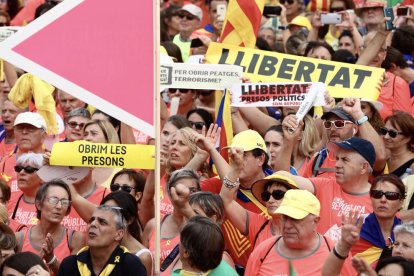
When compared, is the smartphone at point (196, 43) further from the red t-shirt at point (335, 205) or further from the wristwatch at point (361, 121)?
the red t-shirt at point (335, 205)

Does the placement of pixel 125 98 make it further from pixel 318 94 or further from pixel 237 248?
pixel 318 94

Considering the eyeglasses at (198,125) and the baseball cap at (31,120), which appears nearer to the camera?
the eyeglasses at (198,125)

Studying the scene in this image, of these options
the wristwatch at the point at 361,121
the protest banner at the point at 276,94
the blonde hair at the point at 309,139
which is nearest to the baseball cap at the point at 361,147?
the wristwatch at the point at 361,121

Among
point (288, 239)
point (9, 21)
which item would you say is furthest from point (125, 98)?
point (9, 21)

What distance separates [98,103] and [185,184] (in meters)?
1.43

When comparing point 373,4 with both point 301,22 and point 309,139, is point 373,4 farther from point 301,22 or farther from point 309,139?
point 309,139

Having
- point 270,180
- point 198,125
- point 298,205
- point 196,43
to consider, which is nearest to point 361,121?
point 270,180

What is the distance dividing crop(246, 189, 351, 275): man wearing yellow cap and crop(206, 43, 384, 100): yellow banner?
95.8 inches

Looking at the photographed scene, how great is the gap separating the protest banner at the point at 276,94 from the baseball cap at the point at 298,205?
199 centimetres

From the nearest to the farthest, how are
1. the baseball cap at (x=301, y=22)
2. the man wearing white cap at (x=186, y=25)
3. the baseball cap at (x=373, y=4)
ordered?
the baseball cap at (x=373, y=4), the man wearing white cap at (x=186, y=25), the baseball cap at (x=301, y=22)

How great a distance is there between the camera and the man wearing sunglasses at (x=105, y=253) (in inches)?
311

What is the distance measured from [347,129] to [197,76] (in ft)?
4.15

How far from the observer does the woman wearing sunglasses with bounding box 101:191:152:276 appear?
8.38 m

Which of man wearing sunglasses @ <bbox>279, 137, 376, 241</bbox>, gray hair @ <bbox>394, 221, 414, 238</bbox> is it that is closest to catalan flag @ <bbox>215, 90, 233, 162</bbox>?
man wearing sunglasses @ <bbox>279, 137, 376, 241</bbox>
